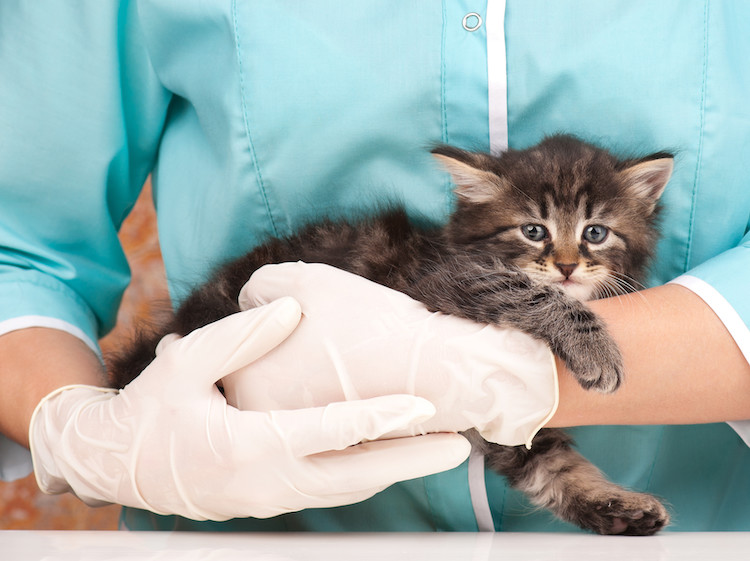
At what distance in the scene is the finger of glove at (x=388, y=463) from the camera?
49.0 inches

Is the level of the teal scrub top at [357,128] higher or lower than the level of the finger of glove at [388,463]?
higher

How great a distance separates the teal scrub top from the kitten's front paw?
231 millimetres

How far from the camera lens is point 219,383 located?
149 centimetres

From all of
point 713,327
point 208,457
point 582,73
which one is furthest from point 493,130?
point 208,457

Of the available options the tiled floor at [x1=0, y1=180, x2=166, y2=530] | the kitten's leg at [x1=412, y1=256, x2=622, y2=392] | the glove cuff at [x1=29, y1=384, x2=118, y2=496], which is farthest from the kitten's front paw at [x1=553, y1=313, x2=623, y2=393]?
the tiled floor at [x1=0, y1=180, x2=166, y2=530]

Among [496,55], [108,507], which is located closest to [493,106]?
[496,55]

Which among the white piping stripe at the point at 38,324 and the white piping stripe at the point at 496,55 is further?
the white piping stripe at the point at 38,324

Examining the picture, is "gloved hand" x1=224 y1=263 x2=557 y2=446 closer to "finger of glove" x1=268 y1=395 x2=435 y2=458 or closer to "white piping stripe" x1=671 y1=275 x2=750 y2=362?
"finger of glove" x1=268 y1=395 x2=435 y2=458

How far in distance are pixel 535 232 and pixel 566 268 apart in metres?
0.13

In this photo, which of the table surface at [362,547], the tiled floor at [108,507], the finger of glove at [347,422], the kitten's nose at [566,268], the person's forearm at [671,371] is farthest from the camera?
the tiled floor at [108,507]

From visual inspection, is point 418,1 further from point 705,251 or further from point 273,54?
point 705,251

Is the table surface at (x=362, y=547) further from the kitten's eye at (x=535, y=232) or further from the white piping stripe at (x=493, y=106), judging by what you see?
the kitten's eye at (x=535, y=232)

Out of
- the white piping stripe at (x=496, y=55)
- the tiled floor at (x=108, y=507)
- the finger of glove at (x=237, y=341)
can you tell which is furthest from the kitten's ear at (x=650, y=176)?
the tiled floor at (x=108, y=507)

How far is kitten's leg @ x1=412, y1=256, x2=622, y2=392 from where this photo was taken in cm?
126
